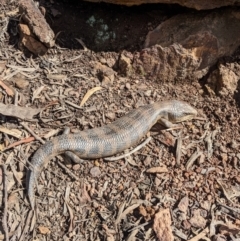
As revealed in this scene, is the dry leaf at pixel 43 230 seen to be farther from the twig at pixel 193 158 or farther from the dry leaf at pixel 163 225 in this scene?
the twig at pixel 193 158

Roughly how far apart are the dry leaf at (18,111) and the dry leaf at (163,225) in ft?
6.16

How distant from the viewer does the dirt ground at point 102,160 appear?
4.54m

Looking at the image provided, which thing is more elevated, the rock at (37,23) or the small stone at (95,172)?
the rock at (37,23)

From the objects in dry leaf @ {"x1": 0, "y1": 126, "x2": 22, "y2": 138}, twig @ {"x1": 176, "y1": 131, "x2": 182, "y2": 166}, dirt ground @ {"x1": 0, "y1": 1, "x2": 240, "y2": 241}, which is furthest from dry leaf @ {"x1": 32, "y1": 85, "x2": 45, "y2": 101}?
twig @ {"x1": 176, "y1": 131, "x2": 182, "y2": 166}

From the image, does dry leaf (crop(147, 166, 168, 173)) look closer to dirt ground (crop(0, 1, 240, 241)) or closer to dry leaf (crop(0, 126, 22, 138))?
dirt ground (crop(0, 1, 240, 241))

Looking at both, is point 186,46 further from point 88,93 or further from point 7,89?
point 7,89

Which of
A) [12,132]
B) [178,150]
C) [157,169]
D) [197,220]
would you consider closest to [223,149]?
[178,150]

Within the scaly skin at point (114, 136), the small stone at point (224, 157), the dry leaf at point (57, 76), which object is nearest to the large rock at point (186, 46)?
the scaly skin at point (114, 136)

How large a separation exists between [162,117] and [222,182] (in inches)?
47.3

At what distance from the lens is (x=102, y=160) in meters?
5.11

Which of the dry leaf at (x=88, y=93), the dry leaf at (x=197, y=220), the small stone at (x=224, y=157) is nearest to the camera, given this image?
the dry leaf at (x=197, y=220)

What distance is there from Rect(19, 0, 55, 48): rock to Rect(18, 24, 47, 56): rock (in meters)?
0.07

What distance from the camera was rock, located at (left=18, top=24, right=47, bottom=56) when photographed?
550 centimetres

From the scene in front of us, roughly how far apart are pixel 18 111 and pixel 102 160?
114 cm
